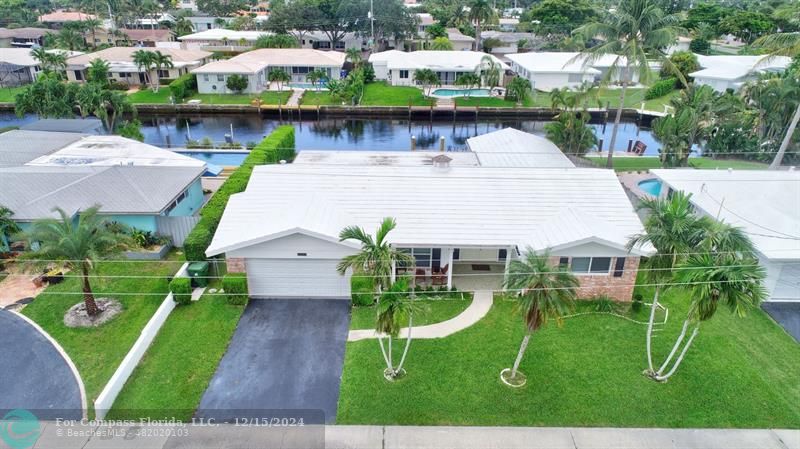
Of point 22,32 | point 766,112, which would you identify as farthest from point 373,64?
point 22,32

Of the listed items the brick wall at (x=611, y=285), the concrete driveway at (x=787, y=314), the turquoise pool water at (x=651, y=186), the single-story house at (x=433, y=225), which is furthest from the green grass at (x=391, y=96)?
the concrete driveway at (x=787, y=314)

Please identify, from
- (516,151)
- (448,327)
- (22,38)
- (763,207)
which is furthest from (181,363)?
(22,38)

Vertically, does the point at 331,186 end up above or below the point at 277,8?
below

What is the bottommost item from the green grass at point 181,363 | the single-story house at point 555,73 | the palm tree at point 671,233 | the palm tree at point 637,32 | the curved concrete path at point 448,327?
the green grass at point 181,363

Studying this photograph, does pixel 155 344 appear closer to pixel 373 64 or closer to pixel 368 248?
pixel 368 248

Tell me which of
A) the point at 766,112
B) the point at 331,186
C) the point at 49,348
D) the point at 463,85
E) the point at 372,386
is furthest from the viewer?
the point at 463,85

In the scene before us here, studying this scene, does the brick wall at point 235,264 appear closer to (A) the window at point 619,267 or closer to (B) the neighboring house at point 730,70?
(A) the window at point 619,267
